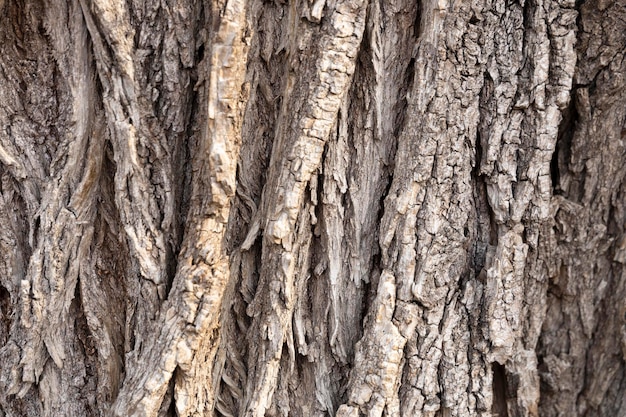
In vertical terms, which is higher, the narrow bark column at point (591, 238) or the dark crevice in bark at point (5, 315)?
the narrow bark column at point (591, 238)

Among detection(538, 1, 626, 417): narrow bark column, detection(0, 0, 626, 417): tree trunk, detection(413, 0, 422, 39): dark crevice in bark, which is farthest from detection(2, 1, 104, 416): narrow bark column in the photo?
detection(538, 1, 626, 417): narrow bark column

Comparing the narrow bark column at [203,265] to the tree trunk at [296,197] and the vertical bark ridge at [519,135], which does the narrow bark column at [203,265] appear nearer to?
the tree trunk at [296,197]

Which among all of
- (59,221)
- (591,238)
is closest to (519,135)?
(591,238)

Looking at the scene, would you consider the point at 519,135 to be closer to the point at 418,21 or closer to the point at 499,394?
the point at 418,21

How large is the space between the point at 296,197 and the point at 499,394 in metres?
0.83

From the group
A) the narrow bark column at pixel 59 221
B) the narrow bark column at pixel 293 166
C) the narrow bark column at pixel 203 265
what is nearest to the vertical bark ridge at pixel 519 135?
the narrow bark column at pixel 293 166

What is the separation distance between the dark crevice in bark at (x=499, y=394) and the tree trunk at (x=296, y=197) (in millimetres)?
34

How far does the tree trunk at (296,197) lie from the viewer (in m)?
1.47

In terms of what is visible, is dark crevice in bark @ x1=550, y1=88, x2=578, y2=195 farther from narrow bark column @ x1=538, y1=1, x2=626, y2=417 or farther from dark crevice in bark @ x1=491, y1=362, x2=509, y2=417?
dark crevice in bark @ x1=491, y1=362, x2=509, y2=417

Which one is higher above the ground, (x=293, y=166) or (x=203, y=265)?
(x=293, y=166)

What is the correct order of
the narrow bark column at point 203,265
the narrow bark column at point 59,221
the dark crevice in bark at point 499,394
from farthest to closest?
the dark crevice in bark at point 499,394 < the narrow bark column at point 59,221 < the narrow bark column at point 203,265

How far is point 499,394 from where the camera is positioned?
1657mm

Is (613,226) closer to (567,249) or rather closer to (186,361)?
(567,249)

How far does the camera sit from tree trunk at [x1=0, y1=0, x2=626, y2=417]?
4.82 feet
